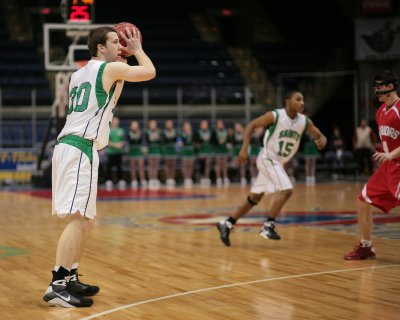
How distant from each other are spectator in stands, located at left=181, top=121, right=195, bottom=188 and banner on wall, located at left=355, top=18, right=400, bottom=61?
7.10 metres

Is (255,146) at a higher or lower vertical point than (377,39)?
lower

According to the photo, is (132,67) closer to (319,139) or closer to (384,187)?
(384,187)

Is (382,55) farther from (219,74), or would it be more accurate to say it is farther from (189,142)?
(189,142)

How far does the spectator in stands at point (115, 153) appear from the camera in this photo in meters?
21.3

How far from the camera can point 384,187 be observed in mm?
8070

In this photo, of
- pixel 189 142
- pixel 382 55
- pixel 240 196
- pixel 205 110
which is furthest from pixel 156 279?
pixel 382 55

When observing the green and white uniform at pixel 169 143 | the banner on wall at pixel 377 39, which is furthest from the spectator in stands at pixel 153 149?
the banner on wall at pixel 377 39

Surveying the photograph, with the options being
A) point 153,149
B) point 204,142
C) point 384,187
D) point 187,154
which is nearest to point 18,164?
point 153,149

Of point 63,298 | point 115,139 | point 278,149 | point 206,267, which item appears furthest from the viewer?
point 115,139

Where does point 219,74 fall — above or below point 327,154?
above

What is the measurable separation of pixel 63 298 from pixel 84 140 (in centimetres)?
114

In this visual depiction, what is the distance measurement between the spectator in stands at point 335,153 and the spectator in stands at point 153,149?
5.29 metres

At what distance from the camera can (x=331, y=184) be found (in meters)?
22.0

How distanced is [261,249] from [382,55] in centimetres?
1809
